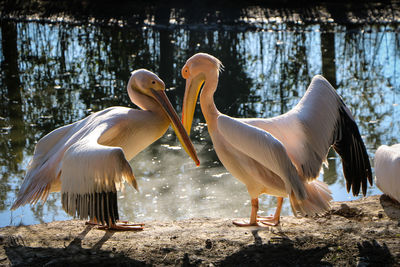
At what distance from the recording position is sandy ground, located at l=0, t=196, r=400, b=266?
2916mm

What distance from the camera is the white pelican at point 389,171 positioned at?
12.4 ft

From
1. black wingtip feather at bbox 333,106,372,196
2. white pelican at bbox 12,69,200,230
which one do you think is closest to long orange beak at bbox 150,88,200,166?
white pelican at bbox 12,69,200,230

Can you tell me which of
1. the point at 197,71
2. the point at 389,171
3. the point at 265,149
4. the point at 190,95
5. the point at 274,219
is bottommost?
the point at 274,219

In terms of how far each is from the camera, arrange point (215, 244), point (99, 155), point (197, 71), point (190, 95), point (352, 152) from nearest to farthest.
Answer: point (99, 155)
point (215, 244)
point (352, 152)
point (197, 71)
point (190, 95)

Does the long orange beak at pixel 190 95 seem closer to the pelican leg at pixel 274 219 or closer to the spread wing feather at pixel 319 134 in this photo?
the spread wing feather at pixel 319 134

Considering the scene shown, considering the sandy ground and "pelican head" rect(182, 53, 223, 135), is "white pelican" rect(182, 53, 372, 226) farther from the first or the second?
the sandy ground

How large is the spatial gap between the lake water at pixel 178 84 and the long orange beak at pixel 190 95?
700 mm

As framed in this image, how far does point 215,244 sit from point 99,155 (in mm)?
846

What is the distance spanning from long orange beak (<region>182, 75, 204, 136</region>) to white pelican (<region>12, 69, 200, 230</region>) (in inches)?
5.3

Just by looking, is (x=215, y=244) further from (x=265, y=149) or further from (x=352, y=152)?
(x=352, y=152)

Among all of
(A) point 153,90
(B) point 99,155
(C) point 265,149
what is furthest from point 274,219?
(B) point 99,155

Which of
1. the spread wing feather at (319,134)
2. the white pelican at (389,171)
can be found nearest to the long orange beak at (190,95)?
the spread wing feather at (319,134)

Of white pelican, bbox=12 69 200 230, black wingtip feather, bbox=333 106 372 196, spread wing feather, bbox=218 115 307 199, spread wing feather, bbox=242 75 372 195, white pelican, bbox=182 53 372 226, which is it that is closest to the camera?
white pelican, bbox=12 69 200 230

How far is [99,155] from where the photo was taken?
2.86 meters
